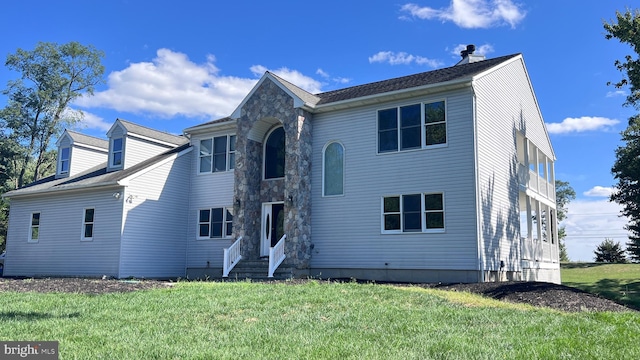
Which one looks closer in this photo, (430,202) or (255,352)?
(255,352)

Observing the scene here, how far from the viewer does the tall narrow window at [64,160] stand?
2461 centimetres

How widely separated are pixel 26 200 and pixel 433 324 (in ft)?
71.9

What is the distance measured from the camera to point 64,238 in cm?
2077

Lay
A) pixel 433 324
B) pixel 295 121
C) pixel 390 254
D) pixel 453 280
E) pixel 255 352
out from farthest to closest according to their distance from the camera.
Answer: pixel 295 121 < pixel 390 254 < pixel 453 280 < pixel 433 324 < pixel 255 352

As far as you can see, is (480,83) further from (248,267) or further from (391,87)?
(248,267)

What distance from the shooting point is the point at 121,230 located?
1852 centimetres

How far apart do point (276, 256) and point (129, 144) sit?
32.1ft

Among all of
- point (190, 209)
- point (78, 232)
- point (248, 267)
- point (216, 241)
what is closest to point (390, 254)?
point (248, 267)

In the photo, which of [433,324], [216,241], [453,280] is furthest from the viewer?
[216,241]

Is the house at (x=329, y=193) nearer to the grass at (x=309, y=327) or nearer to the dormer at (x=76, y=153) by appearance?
the dormer at (x=76, y=153)

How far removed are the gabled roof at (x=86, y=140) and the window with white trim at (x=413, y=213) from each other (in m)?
16.7

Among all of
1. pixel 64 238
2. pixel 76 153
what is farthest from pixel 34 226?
pixel 76 153

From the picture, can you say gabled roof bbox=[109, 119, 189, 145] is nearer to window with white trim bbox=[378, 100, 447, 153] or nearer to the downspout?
window with white trim bbox=[378, 100, 447, 153]

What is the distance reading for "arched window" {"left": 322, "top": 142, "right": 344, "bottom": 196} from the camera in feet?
56.1
